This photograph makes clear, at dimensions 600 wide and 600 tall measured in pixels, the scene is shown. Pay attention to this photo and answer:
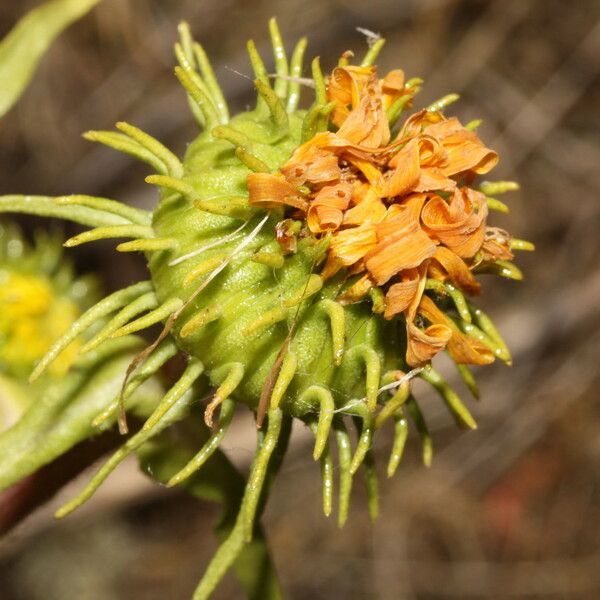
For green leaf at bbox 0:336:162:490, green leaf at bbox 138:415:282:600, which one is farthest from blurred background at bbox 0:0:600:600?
green leaf at bbox 0:336:162:490

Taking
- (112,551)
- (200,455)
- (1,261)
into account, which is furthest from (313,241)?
(112,551)

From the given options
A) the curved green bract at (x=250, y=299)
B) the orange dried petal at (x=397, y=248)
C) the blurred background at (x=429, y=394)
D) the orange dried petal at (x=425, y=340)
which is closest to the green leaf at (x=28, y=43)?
the curved green bract at (x=250, y=299)

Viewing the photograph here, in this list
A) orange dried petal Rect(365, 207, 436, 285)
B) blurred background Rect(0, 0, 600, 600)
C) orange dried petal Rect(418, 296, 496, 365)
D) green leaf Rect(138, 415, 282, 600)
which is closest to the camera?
orange dried petal Rect(365, 207, 436, 285)

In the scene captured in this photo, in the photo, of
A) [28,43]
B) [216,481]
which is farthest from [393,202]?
[28,43]

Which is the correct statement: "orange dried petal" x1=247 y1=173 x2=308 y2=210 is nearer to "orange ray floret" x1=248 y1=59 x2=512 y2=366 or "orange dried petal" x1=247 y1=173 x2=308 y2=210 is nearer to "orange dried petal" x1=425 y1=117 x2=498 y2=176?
"orange ray floret" x1=248 y1=59 x2=512 y2=366

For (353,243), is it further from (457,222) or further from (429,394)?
(429,394)

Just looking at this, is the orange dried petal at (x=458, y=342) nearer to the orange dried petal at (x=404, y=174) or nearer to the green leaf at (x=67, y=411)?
the orange dried petal at (x=404, y=174)
